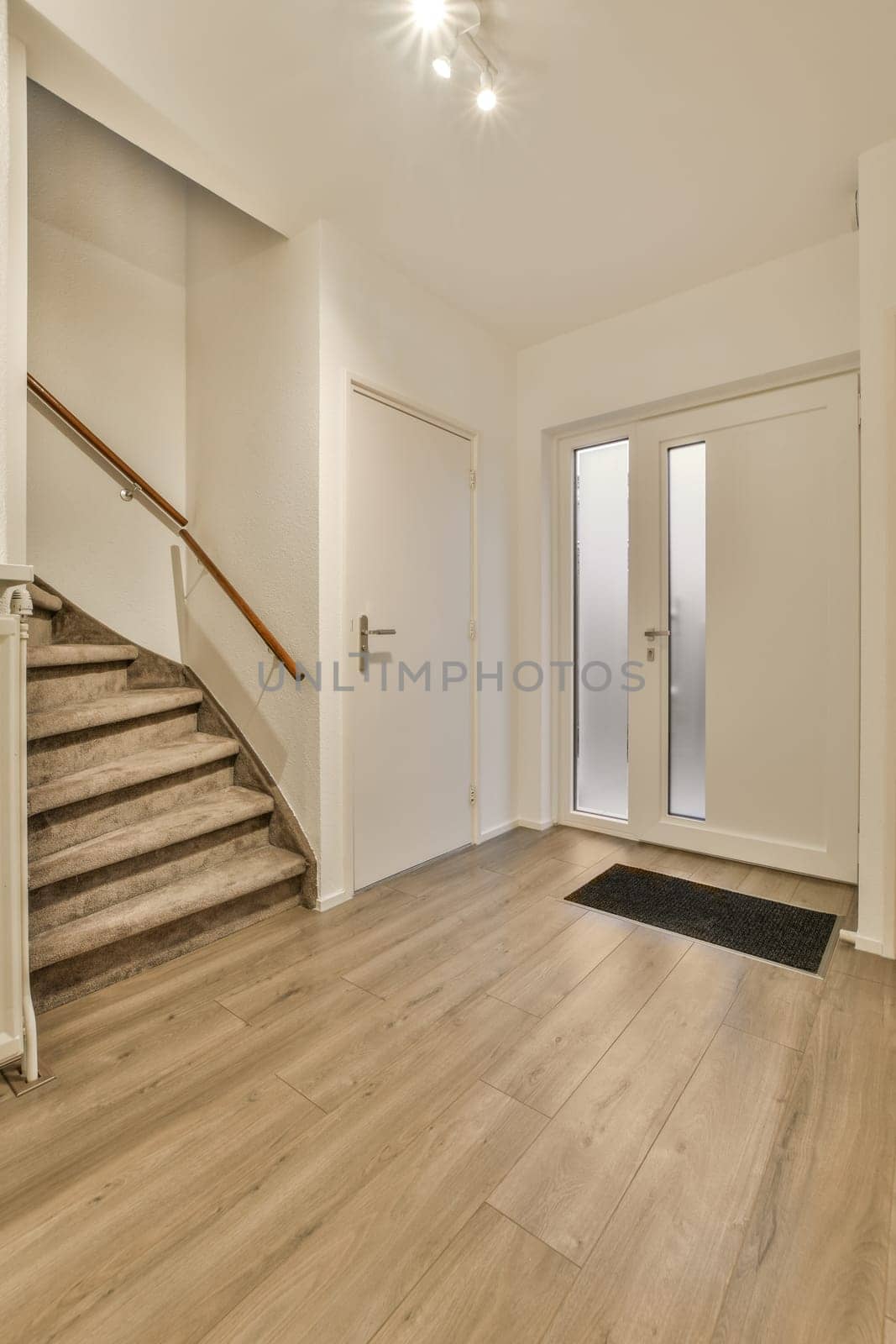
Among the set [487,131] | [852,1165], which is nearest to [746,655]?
[852,1165]

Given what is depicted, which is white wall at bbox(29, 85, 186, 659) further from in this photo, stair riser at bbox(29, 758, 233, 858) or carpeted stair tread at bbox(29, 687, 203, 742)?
stair riser at bbox(29, 758, 233, 858)

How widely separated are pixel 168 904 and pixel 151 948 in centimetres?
13

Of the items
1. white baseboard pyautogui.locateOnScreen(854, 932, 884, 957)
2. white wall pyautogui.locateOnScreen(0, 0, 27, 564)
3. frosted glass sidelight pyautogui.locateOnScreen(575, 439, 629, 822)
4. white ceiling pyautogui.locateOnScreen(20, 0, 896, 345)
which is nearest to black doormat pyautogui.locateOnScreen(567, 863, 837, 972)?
white baseboard pyautogui.locateOnScreen(854, 932, 884, 957)

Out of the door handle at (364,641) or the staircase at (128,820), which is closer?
the staircase at (128,820)

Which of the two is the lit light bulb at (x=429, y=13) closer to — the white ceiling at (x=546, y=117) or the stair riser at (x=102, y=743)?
the white ceiling at (x=546, y=117)

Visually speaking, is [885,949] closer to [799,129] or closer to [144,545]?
[799,129]

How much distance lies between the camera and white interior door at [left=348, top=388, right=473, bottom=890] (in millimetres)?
2572

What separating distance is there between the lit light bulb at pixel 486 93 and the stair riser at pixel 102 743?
94.7 inches

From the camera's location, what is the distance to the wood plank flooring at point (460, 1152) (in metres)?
0.98

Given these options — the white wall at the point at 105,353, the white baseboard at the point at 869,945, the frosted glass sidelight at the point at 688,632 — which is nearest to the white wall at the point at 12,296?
the white wall at the point at 105,353

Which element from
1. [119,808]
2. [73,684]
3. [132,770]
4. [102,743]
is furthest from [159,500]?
[119,808]

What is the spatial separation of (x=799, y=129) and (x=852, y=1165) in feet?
9.03

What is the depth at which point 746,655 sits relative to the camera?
9.30ft

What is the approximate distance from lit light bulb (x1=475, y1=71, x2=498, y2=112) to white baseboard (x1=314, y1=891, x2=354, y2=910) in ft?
8.54
